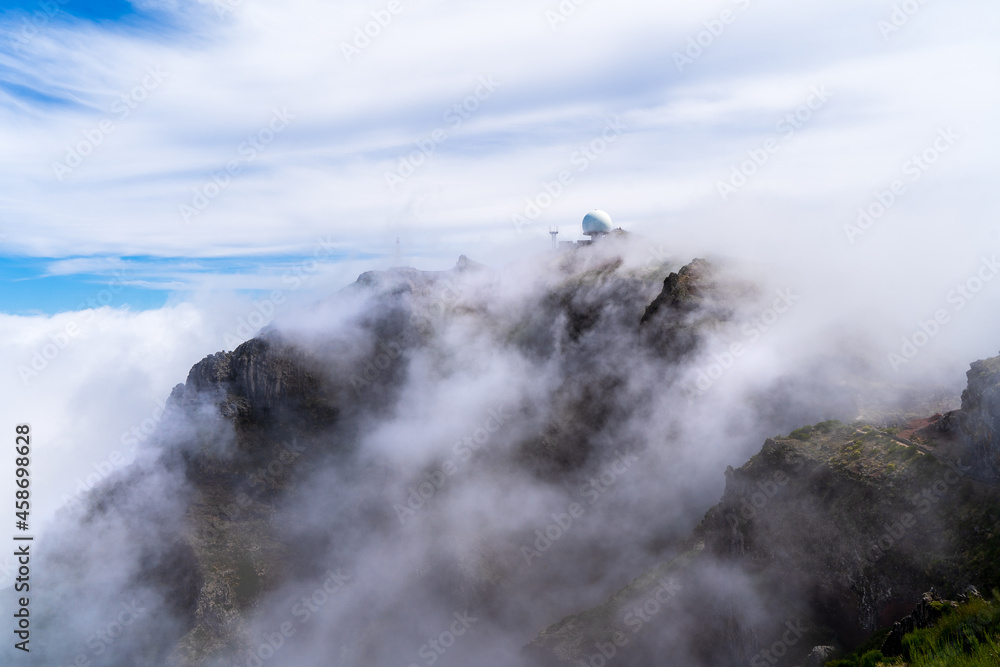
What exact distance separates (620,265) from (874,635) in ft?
370

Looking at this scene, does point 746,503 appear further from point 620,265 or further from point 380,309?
point 380,309

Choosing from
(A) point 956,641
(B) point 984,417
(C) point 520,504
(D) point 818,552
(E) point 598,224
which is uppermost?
(E) point 598,224

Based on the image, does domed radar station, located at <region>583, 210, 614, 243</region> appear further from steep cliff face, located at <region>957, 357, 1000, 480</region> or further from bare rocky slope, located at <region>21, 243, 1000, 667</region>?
steep cliff face, located at <region>957, 357, 1000, 480</region>

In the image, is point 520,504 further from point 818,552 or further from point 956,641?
point 956,641

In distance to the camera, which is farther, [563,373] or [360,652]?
[563,373]

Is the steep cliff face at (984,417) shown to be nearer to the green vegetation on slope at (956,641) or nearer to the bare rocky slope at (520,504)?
the bare rocky slope at (520,504)

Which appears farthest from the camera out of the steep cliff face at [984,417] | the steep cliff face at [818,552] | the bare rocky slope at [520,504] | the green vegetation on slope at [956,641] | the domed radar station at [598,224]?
the domed radar station at [598,224]

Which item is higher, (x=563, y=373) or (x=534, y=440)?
(x=563, y=373)

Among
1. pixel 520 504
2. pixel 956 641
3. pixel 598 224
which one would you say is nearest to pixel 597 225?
pixel 598 224

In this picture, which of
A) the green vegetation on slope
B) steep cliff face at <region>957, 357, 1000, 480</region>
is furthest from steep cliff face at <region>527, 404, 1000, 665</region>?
the green vegetation on slope

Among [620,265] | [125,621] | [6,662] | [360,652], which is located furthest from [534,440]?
[6,662]

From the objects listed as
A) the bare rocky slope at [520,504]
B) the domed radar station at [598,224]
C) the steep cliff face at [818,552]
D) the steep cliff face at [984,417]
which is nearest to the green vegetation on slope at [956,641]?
the steep cliff face at [818,552]

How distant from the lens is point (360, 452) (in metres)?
180

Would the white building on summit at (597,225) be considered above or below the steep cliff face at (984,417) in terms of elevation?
above
